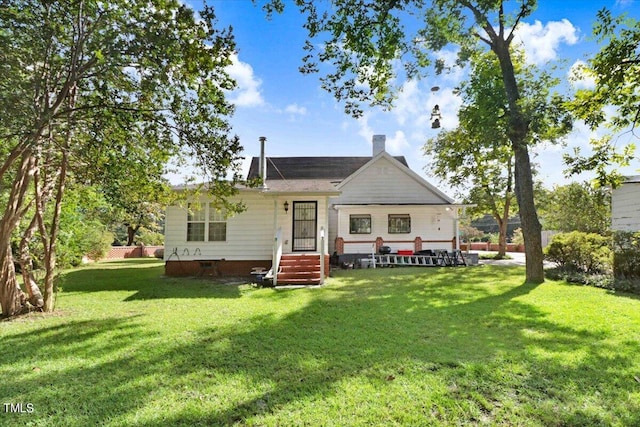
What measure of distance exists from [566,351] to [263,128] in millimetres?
12100

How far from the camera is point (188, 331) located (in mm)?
5508

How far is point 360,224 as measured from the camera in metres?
17.8

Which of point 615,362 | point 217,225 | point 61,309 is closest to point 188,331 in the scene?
point 61,309

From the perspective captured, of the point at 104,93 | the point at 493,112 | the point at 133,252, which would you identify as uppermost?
the point at 493,112

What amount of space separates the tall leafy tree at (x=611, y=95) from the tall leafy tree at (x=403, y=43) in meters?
3.38

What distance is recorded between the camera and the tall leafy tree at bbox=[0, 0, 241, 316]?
473 centimetres

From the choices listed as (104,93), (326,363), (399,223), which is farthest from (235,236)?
(399,223)

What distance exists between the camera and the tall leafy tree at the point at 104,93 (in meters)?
4.73

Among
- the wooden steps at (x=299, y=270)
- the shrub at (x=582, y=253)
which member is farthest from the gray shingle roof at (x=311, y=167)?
the shrub at (x=582, y=253)

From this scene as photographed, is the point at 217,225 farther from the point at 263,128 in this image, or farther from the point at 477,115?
the point at 477,115

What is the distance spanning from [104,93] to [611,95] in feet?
31.3

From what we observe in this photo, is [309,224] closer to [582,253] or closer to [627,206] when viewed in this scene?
[582,253]

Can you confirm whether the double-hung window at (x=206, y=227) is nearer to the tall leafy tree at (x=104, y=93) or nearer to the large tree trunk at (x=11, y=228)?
the tall leafy tree at (x=104, y=93)

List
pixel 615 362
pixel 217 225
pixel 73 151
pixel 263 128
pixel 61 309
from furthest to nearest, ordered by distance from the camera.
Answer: pixel 263 128 < pixel 217 225 < pixel 61 309 < pixel 73 151 < pixel 615 362
